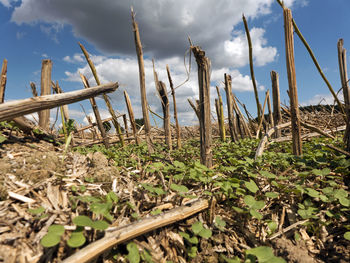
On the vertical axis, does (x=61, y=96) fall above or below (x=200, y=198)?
above

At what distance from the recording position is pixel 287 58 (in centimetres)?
322

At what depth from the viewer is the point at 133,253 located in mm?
1533

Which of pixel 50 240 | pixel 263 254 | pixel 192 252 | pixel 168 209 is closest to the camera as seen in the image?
pixel 50 240

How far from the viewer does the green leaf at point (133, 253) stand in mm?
1509

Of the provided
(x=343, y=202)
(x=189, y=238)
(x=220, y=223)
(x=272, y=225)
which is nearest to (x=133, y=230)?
(x=189, y=238)

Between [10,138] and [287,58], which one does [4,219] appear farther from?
[287,58]

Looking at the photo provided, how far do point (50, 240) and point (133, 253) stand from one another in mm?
548

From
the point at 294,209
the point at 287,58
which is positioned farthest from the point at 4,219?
the point at 287,58

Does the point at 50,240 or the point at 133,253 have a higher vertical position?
the point at 50,240

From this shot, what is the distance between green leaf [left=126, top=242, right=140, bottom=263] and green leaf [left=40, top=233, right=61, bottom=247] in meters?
0.47

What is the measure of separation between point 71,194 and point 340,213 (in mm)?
2607

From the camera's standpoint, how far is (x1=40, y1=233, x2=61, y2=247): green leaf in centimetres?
134

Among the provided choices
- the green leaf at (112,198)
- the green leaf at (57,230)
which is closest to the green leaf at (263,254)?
the green leaf at (112,198)

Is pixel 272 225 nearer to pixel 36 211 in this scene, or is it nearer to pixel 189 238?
pixel 189 238
